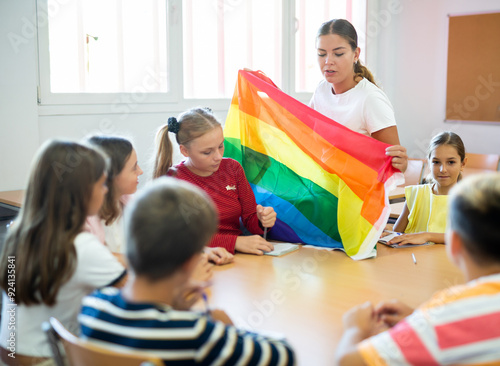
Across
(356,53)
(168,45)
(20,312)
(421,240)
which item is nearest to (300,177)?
(421,240)

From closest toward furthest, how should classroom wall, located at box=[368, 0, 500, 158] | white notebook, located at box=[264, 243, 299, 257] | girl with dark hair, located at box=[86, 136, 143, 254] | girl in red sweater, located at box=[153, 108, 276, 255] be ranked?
girl with dark hair, located at box=[86, 136, 143, 254], white notebook, located at box=[264, 243, 299, 257], girl in red sweater, located at box=[153, 108, 276, 255], classroom wall, located at box=[368, 0, 500, 158]

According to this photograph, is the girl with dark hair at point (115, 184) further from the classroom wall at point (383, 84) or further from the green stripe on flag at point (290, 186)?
the classroom wall at point (383, 84)

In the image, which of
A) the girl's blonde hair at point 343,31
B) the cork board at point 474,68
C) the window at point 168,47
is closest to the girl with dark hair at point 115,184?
the girl's blonde hair at point 343,31

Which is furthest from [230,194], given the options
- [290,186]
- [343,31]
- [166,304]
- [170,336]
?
[170,336]

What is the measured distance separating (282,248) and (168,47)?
2.32m

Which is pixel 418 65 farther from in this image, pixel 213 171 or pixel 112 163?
pixel 112 163

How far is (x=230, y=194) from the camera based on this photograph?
7.33 ft

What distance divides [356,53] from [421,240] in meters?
0.95

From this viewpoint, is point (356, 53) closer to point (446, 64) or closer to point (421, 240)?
point (421, 240)

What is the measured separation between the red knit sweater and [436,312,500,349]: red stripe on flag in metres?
1.24

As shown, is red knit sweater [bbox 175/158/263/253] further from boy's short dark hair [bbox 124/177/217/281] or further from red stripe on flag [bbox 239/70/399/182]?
boy's short dark hair [bbox 124/177/217/281]

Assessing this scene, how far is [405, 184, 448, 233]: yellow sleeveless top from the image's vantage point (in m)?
2.47

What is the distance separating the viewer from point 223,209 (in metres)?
2.20

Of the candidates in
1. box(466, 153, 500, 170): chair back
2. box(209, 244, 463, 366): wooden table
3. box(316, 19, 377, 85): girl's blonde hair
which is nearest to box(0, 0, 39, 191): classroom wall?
box(316, 19, 377, 85): girl's blonde hair
